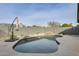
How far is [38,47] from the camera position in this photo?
1.50 metres

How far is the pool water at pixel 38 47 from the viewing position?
1495mm

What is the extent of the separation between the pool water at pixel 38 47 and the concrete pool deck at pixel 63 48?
0.08 feet

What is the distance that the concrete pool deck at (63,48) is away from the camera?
1.48 meters

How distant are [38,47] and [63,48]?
0.65ft

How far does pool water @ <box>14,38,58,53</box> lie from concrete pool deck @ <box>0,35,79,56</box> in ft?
0.08

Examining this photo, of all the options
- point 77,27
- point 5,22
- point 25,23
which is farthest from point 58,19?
point 5,22

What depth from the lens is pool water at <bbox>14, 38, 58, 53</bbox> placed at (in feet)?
4.91

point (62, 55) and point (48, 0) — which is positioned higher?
point (48, 0)

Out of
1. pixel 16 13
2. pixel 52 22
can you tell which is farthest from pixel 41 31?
pixel 16 13

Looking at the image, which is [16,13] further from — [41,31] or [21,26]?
[41,31]

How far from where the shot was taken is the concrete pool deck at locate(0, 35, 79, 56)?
1.48 meters

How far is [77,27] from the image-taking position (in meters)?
1.50

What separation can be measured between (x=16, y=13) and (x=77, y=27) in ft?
1.64

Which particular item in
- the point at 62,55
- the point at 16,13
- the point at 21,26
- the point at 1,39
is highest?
the point at 16,13
